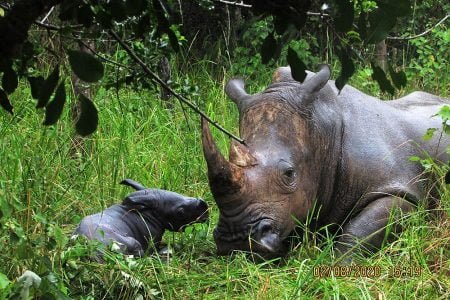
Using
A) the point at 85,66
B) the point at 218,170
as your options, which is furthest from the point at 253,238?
the point at 85,66

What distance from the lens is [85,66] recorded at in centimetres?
186

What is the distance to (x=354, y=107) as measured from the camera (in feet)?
19.0

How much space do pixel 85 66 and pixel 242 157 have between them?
130 inches

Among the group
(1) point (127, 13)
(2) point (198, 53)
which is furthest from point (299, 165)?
(2) point (198, 53)

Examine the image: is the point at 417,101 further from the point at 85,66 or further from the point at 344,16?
the point at 85,66

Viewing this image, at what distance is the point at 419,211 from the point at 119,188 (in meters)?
1.87

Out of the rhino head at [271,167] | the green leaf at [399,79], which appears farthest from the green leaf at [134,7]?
the rhino head at [271,167]

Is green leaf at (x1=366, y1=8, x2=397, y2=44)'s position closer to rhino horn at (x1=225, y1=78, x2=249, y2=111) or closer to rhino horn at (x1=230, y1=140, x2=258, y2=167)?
rhino horn at (x1=230, y1=140, x2=258, y2=167)

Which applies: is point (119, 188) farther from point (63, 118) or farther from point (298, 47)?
point (298, 47)

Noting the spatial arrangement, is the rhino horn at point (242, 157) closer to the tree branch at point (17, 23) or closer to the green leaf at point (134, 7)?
the green leaf at point (134, 7)

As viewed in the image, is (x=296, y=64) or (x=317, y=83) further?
(x=317, y=83)

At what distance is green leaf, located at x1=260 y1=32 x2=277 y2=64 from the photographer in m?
2.12

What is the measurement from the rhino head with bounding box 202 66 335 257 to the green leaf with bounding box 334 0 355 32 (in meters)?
2.80
